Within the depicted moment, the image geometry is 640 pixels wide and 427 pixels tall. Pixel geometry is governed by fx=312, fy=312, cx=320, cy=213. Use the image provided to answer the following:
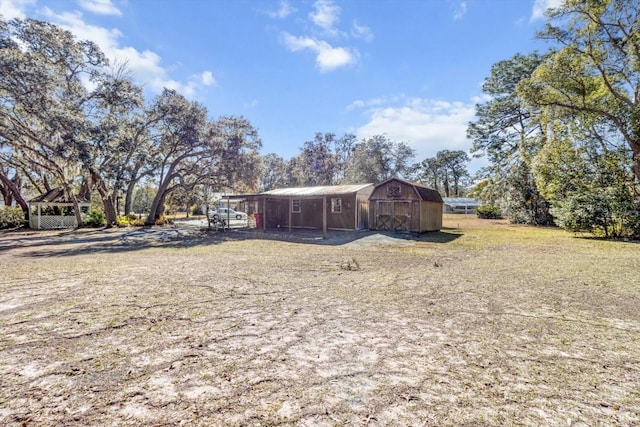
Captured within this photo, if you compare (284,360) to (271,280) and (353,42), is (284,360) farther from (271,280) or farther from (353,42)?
(353,42)

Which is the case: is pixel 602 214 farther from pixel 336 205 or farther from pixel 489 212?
pixel 489 212

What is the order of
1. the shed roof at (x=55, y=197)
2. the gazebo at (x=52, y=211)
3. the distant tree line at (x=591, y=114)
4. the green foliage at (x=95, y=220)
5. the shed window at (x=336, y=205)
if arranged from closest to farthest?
→ 1. the distant tree line at (x=591, y=114)
2. the shed window at (x=336, y=205)
3. the gazebo at (x=52, y=211)
4. the green foliage at (x=95, y=220)
5. the shed roof at (x=55, y=197)

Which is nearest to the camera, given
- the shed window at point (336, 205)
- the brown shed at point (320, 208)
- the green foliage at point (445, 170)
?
the brown shed at point (320, 208)

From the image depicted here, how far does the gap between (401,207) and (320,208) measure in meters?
4.91

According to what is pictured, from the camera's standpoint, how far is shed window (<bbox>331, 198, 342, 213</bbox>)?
18.5 meters

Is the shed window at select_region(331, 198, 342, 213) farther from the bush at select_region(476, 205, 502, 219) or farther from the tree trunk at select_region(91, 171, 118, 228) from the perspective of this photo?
the bush at select_region(476, 205, 502, 219)

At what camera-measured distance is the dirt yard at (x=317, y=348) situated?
2215 millimetres

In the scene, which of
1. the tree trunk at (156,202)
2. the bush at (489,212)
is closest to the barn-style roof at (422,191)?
the tree trunk at (156,202)

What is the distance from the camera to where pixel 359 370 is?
2.78 m

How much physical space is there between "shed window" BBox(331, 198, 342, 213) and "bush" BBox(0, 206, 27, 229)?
63.6 feet

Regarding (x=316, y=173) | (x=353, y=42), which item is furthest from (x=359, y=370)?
(x=316, y=173)

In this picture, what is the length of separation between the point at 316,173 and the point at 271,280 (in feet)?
122

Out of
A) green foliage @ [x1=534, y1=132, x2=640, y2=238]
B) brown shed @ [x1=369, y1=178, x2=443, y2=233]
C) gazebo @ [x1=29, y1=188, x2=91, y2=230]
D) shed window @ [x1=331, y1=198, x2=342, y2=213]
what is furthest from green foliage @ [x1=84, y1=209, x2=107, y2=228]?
green foliage @ [x1=534, y1=132, x2=640, y2=238]

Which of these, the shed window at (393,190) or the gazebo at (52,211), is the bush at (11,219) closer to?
the gazebo at (52,211)
